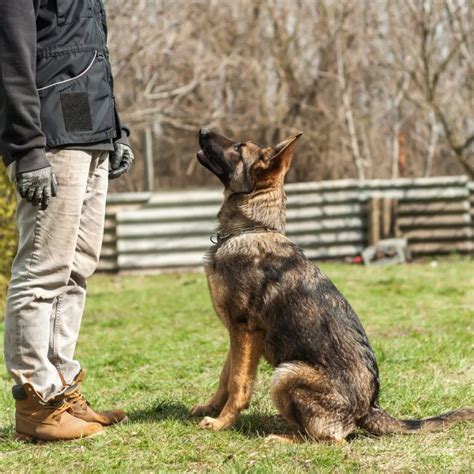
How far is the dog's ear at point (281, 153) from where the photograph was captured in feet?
14.1

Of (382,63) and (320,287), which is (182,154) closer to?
(382,63)

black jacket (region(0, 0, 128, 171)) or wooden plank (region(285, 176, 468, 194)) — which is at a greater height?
black jacket (region(0, 0, 128, 171))

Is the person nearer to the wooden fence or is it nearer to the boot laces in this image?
the boot laces

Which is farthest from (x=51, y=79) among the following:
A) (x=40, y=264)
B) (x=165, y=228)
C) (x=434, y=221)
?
(x=434, y=221)

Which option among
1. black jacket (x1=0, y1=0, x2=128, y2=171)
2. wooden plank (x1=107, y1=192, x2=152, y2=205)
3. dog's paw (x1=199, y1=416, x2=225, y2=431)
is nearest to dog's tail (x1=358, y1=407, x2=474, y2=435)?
dog's paw (x1=199, y1=416, x2=225, y2=431)

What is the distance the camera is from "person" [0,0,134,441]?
11.6 feet

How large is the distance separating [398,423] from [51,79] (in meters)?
2.50

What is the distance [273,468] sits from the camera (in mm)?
3541

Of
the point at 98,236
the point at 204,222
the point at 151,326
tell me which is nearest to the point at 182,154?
the point at 204,222

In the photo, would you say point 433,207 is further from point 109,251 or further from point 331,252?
point 109,251

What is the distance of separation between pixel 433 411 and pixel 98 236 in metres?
2.22

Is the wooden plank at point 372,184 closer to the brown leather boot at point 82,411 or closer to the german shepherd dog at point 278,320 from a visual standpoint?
the german shepherd dog at point 278,320

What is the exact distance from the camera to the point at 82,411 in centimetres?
422

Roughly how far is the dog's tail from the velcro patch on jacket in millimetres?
2092
